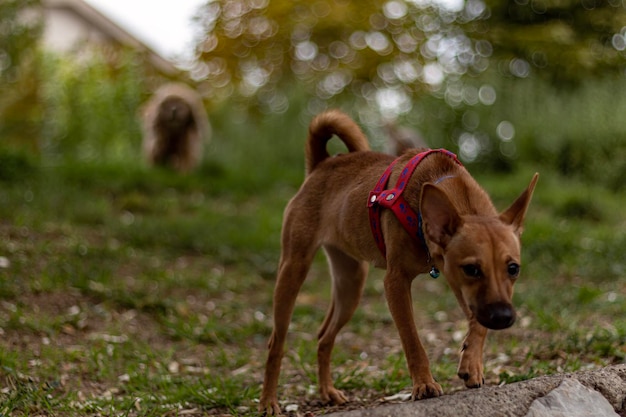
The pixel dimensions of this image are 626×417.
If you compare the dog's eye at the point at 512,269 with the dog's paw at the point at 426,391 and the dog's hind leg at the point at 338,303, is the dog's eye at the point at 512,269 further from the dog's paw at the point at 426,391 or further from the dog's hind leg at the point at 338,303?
the dog's hind leg at the point at 338,303

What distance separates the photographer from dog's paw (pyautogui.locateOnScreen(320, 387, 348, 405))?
4141 millimetres

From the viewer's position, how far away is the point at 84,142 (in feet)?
45.2

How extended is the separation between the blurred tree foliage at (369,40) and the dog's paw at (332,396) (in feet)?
45.8

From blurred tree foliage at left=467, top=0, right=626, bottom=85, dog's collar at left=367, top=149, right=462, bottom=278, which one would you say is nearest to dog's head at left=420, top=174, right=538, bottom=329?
dog's collar at left=367, top=149, right=462, bottom=278

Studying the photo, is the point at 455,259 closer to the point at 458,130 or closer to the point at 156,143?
the point at 156,143

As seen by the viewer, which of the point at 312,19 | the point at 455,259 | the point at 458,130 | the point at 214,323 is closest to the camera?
Result: the point at 455,259

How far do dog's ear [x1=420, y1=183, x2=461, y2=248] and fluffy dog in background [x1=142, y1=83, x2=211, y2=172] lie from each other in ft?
28.7

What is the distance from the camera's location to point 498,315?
9.45 ft

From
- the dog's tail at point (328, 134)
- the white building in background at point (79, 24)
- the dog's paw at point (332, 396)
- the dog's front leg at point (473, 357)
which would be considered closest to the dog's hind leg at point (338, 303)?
the dog's paw at point (332, 396)

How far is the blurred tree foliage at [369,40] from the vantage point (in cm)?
1780

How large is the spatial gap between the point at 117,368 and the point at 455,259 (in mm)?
2779

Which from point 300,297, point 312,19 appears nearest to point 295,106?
point 312,19

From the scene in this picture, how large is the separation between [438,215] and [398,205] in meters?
0.32

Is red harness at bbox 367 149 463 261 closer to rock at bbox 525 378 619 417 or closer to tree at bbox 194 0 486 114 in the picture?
rock at bbox 525 378 619 417
